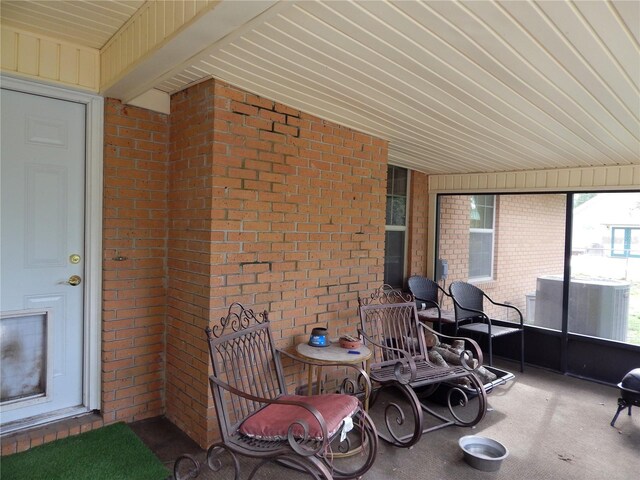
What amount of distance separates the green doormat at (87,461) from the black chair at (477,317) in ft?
10.5

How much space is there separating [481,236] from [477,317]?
1.14m

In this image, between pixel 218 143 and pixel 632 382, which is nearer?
pixel 218 143

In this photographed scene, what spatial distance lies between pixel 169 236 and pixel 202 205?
538 millimetres

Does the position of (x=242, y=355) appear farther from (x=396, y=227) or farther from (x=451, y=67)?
(x=396, y=227)

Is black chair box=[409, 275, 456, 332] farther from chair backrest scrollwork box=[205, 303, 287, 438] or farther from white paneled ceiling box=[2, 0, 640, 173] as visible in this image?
chair backrest scrollwork box=[205, 303, 287, 438]

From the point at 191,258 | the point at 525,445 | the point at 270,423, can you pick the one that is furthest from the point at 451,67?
the point at 525,445

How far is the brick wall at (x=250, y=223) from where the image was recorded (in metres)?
2.66

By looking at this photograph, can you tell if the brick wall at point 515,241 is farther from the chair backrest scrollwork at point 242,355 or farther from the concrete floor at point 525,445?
the chair backrest scrollwork at point 242,355

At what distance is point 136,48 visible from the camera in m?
2.25

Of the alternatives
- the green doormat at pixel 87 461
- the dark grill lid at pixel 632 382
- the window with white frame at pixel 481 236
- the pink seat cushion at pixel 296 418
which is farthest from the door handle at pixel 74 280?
the window with white frame at pixel 481 236

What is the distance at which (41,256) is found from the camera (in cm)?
267

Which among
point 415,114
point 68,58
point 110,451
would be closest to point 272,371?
point 110,451

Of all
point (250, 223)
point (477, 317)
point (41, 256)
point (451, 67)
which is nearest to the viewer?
point (451, 67)

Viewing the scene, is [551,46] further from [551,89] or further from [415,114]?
[415,114]
